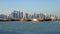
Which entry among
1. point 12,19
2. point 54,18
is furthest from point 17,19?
point 54,18

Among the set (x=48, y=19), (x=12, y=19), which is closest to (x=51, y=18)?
(x=48, y=19)

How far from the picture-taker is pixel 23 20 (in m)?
110

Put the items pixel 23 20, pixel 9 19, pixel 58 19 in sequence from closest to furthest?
pixel 23 20 < pixel 9 19 < pixel 58 19

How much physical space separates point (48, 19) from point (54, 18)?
7.08m

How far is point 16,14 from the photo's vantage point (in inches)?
5007

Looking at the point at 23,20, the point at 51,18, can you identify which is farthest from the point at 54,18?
the point at 23,20

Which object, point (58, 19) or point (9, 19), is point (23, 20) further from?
point (58, 19)

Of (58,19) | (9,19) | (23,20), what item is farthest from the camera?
(58,19)

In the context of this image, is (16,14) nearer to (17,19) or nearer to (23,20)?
(17,19)

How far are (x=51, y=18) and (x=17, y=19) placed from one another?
18631 mm

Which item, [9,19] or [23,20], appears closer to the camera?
[23,20]

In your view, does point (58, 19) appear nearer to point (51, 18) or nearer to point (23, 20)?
point (51, 18)

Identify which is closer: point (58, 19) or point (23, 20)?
point (23, 20)

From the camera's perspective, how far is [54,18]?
119m
